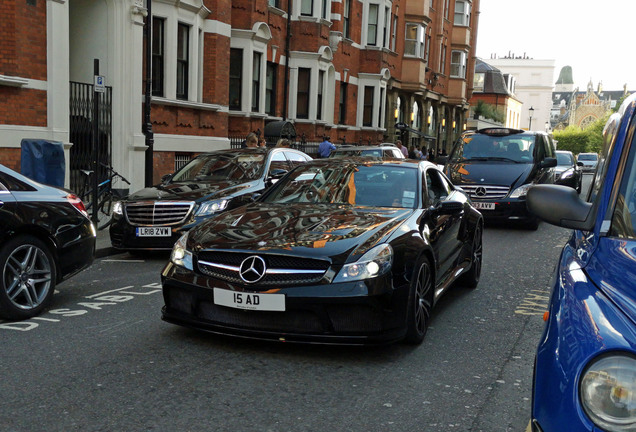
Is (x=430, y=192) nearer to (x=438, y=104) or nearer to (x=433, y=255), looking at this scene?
(x=433, y=255)

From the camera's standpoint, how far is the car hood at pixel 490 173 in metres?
13.5

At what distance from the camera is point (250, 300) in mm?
4695

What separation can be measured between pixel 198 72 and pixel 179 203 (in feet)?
36.2

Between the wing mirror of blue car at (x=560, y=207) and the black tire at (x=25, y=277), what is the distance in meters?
4.43

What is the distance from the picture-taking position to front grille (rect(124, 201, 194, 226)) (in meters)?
9.32

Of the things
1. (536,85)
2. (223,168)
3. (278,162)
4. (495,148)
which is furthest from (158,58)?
(536,85)

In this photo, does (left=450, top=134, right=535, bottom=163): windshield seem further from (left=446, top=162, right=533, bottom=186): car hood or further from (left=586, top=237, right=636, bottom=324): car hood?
(left=586, top=237, right=636, bottom=324): car hood

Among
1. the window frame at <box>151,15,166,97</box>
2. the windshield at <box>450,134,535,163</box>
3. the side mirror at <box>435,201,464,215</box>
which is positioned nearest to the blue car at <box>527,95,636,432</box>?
the side mirror at <box>435,201,464,215</box>

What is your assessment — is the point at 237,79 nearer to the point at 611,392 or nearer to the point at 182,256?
the point at 182,256

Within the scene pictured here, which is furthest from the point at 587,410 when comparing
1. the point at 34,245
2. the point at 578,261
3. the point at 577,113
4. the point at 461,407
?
the point at 577,113

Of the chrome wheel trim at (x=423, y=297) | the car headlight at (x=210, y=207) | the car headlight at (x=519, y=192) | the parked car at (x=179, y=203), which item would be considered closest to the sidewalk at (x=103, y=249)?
the parked car at (x=179, y=203)

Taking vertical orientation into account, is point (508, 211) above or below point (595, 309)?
below

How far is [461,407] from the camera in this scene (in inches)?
159

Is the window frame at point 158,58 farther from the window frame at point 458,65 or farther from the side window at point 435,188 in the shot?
the window frame at point 458,65
